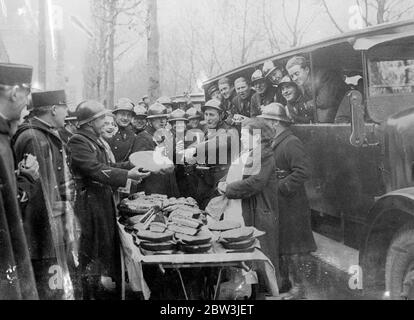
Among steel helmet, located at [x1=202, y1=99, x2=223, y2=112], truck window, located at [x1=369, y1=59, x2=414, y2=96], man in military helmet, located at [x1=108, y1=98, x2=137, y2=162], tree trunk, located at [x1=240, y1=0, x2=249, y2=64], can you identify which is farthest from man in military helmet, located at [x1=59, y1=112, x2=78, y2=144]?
truck window, located at [x1=369, y1=59, x2=414, y2=96]

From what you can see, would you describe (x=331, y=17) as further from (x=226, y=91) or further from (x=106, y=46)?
(x=106, y=46)

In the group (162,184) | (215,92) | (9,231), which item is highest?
(215,92)

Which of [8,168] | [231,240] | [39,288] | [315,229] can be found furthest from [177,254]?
[315,229]

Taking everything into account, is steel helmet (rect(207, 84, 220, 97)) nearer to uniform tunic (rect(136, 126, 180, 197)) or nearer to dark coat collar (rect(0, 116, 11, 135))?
uniform tunic (rect(136, 126, 180, 197))

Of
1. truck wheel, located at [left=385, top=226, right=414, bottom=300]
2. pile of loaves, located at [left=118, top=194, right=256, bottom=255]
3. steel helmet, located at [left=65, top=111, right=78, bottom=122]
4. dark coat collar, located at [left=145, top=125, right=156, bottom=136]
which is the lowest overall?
truck wheel, located at [left=385, top=226, right=414, bottom=300]

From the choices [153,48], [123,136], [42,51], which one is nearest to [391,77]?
[153,48]

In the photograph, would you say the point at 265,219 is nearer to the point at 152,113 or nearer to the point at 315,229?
the point at 315,229

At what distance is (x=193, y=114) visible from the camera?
4.63 meters

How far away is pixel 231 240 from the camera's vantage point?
8.55 feet

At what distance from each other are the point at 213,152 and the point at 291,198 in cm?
71

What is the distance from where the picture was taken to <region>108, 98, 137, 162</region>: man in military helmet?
12.3ft

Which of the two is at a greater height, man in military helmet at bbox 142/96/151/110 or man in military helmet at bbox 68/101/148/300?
man in military helmet at bbox 142/96/151/110

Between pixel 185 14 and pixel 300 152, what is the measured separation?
123cm

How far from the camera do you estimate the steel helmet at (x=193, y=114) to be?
4539mm
